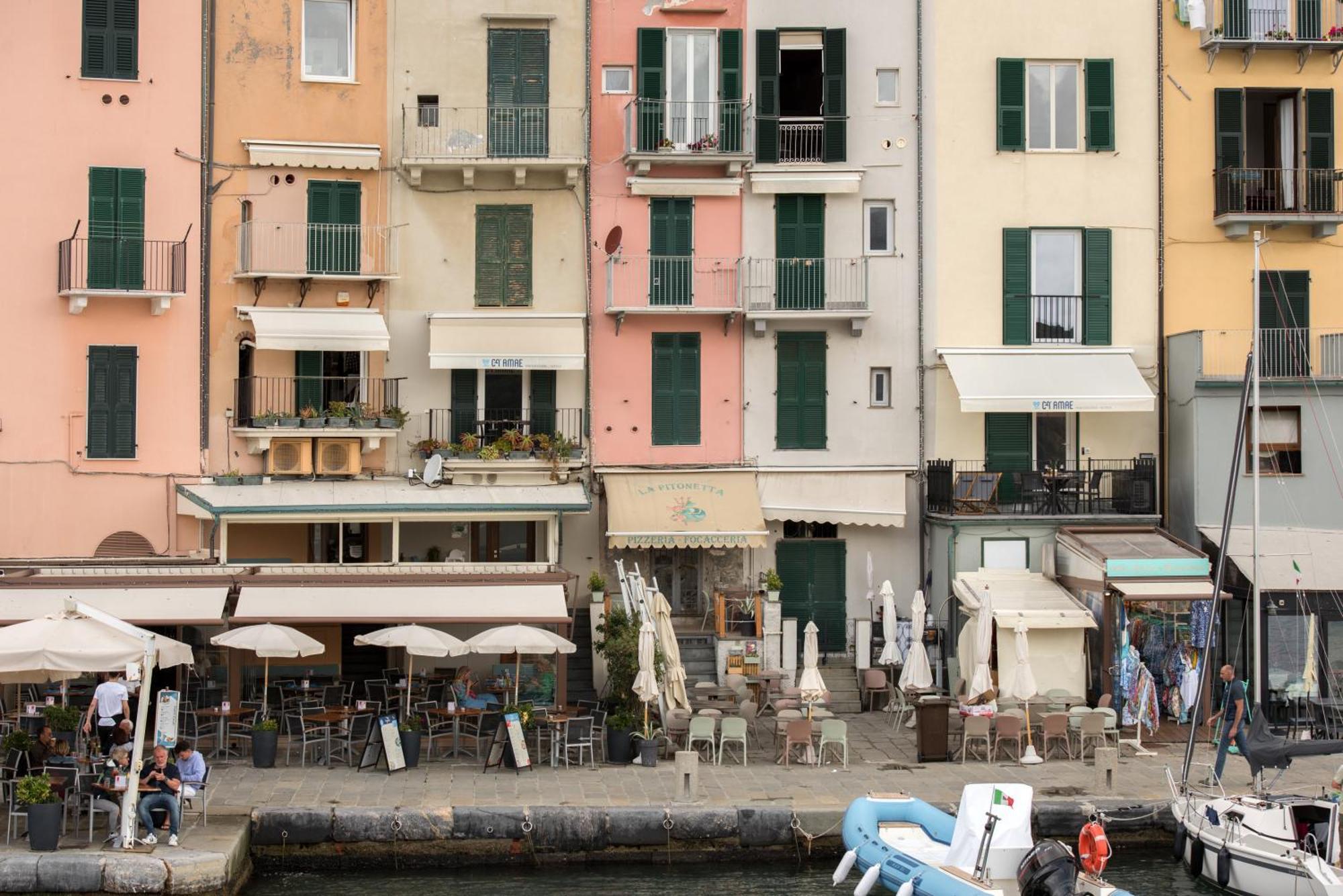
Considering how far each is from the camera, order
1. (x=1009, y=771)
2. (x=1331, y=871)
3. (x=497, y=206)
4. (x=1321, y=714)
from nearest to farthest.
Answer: (x=1331, y=871) → (x=1009, y=771) → (x=1321, y=714) → (x=497, y=206)

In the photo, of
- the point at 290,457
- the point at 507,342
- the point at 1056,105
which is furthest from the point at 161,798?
the point at 1056,105

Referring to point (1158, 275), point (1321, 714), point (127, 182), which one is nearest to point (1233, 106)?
point (1158, 275)

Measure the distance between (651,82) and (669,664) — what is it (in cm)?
1140

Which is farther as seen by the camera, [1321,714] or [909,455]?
[909,455]

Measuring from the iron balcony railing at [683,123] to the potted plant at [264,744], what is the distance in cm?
1270

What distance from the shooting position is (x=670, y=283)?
105 ft

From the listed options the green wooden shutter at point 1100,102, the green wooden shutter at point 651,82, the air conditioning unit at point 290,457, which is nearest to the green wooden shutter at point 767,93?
the green wooden shutter at point 651,82

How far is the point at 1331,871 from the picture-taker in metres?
20.8

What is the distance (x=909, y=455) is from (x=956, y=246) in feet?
13.5

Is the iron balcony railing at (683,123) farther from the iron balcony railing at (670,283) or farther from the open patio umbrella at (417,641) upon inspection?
the open patio umbrella at (417,641)

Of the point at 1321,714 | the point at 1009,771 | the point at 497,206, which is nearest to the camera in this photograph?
the point at 1009,771

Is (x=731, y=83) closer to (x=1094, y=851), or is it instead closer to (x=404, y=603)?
(x=404, y=603)

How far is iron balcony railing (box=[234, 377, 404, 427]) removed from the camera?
102 ft

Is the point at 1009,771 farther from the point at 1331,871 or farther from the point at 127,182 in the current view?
the point at 127,182
